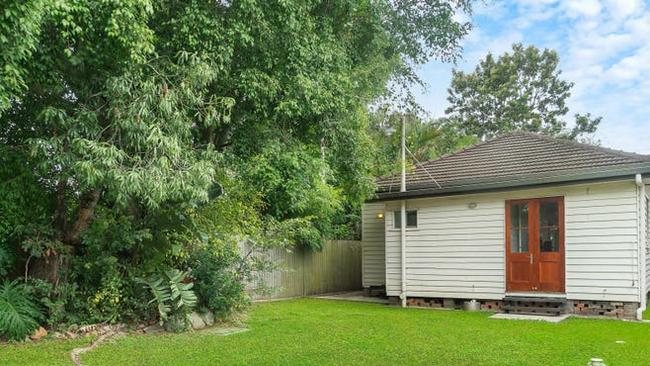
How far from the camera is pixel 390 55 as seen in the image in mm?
10125

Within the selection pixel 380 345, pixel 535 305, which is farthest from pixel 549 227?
pixel 380 345

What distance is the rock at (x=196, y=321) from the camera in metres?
8.08

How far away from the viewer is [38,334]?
688cm

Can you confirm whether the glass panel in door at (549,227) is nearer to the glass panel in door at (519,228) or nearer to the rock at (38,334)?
the glass panel in door at (519,228)

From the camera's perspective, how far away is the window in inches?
466

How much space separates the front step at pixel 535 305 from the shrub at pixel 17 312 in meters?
8.24

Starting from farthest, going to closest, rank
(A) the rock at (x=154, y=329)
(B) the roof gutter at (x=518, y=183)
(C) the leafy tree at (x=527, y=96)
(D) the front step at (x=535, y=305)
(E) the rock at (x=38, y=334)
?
1. (C) the leafy tree at (x=527, y=96)
2. (D) the front step at (x=535, y=305)
3. (B) the roof gutter at (x=518, y=183)
4. (A) the rock at (x=154, y=329)
5. (E) the rock at (x=38, y=334)

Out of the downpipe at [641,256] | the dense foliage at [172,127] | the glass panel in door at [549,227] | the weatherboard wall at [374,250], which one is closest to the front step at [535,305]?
the glass panel in door at [549,227]

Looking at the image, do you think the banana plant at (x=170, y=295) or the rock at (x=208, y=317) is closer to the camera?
the banana plant at (x=170, y=295)

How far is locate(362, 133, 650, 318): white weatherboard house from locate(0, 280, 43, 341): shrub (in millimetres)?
7353

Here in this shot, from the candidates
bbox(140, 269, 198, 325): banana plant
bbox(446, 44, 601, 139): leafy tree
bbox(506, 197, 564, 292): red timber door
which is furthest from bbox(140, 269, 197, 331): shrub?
bbox(446, 44, 601, 139): leafy tree

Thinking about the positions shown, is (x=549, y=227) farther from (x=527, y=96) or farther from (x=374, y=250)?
(x=527, y=96)

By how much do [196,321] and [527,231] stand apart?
664 centimetres

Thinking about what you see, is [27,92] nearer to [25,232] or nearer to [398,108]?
[25,232]
